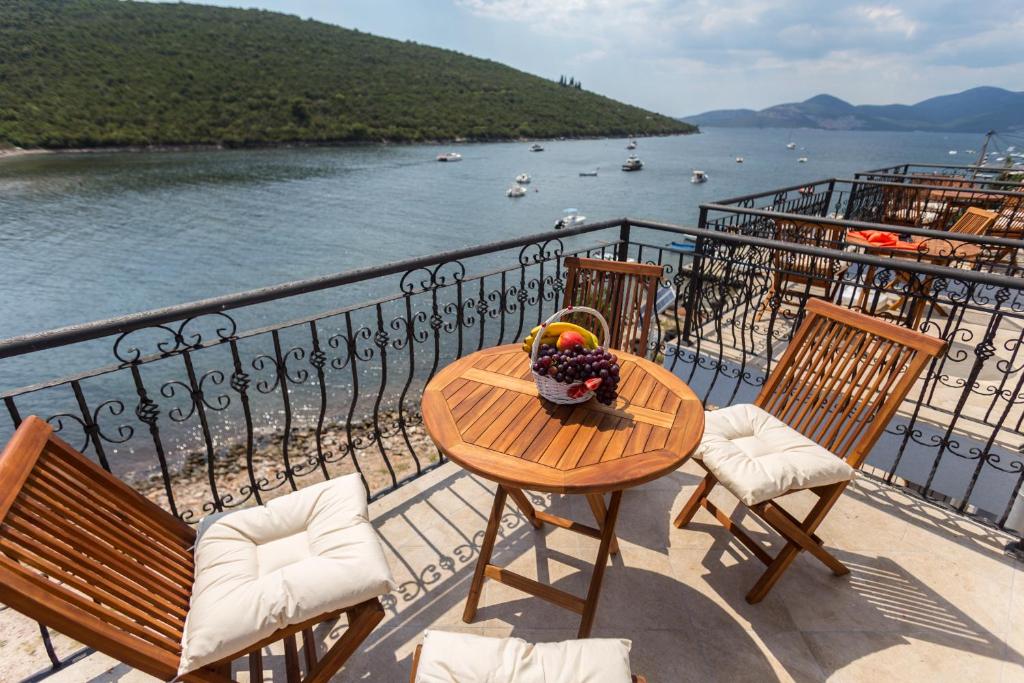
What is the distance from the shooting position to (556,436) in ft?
5.89

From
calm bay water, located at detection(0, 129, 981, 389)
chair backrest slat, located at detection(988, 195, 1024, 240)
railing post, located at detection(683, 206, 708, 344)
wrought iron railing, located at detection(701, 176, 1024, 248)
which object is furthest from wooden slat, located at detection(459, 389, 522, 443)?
calm bay water, located at detection(0, 129, 981, 389)

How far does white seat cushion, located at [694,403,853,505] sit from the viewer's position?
200 cm

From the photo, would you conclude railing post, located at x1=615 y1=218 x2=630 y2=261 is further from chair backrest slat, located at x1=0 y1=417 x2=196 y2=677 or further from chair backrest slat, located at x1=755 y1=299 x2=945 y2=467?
chair backrest slat, located at x1=0 y1=417 x2=196 y2=677

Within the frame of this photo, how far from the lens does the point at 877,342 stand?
2.37 metres

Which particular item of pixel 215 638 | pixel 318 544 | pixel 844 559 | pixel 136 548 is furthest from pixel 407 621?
pixel 844 559

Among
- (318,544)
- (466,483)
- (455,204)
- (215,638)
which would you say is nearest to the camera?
(215,638)

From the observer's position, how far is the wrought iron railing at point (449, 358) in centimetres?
219

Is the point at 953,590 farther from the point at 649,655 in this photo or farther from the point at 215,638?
the point at 215,638

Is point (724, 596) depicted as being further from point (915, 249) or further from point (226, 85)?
point (226, 85)

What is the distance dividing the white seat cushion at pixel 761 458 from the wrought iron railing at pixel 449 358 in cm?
87

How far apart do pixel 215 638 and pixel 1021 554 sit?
3515 mm

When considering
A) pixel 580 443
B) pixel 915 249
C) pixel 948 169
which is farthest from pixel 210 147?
pixel 580 443

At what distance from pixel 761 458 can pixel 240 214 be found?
32.5 metres

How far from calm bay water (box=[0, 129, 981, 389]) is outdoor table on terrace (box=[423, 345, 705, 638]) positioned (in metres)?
16.9
